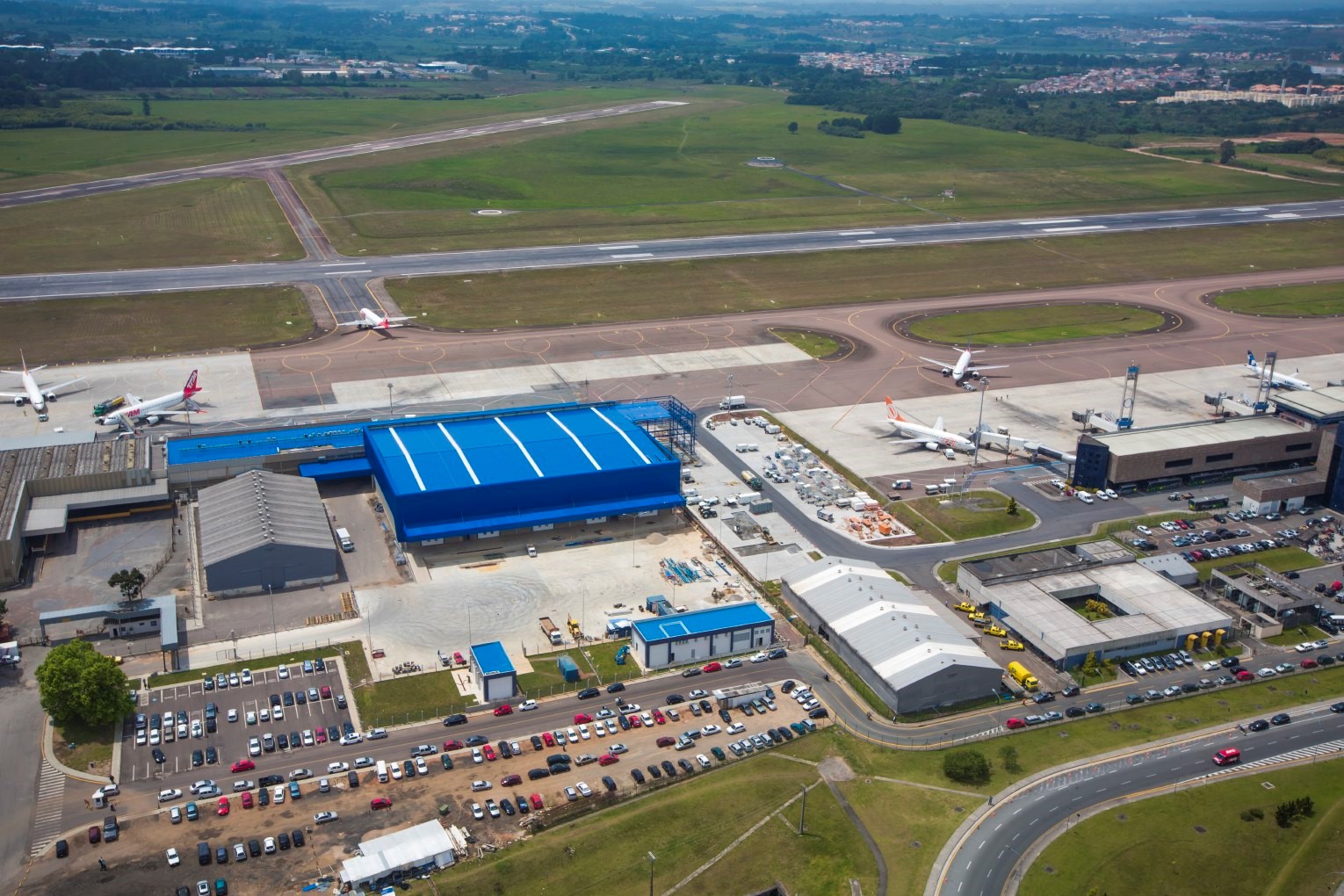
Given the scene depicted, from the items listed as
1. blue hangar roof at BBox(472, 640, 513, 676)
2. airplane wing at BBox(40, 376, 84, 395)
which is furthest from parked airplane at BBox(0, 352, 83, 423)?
blue hangar roof at BBox(472, 640, 513, 676)

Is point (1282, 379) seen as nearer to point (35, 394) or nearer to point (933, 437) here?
point (933, 437)

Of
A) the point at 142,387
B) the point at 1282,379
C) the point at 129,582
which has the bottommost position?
the point at 129,582

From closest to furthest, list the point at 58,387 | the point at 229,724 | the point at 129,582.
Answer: the point at 229,724 → the point at 129,582 → the point at 58,387

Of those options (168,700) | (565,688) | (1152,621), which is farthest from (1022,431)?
(168,700)

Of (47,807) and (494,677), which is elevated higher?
(494,677)

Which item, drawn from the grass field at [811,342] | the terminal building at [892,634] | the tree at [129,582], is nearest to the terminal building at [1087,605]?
the terminal building at [892,634]

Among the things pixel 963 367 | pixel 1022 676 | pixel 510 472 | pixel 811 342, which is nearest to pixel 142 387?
pixel 510 472

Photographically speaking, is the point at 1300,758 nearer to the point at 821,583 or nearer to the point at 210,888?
the point at 821,583
